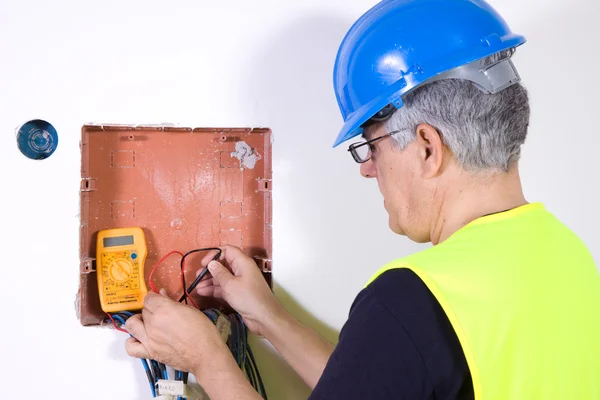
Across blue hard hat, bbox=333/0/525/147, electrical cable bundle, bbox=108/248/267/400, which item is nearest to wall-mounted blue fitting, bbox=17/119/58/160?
electrical cable bundle, bbox=108/248/267/400

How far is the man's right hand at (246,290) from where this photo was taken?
1.08 meters

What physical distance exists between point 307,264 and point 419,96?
53 centimetres

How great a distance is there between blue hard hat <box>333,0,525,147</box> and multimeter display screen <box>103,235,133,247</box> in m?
0.56

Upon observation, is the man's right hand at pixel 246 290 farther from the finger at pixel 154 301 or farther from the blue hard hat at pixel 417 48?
the blue hard hat at pixel 417 48

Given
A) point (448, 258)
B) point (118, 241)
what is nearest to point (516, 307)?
point (448, 258)

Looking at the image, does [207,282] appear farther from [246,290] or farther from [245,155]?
[245,155]

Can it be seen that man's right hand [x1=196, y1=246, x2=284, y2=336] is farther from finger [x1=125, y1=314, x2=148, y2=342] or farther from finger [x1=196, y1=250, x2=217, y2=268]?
finger [x1=125, y1=314, x2=148, y2=342]

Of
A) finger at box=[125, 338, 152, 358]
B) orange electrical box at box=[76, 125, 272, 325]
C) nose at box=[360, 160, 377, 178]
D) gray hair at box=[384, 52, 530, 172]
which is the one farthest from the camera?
orange electrical box at box=[76, 125, 272, 325]

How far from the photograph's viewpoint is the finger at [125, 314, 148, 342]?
100cm

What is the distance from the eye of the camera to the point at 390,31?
82cm

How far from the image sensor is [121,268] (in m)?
1.10

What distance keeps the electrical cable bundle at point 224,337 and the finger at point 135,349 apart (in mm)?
40

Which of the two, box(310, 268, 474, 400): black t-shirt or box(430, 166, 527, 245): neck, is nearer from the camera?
box(310, 268, 474, 400): black t-shirt

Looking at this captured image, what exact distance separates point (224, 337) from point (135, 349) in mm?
177
